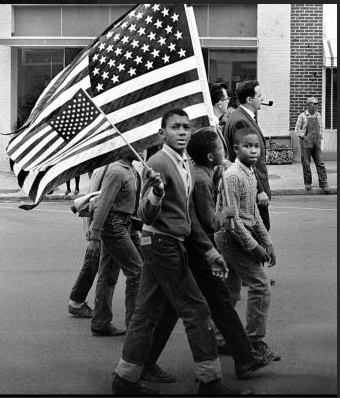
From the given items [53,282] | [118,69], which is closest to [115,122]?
[118,69]

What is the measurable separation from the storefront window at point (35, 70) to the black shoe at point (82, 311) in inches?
650

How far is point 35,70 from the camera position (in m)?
24.8

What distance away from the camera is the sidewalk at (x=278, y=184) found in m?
19.7

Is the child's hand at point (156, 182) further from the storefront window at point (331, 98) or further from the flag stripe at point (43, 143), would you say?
the storefront window at point (331, 98)

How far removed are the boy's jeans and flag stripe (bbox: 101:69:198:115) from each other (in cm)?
113

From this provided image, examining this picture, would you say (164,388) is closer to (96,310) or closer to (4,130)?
(96,310)

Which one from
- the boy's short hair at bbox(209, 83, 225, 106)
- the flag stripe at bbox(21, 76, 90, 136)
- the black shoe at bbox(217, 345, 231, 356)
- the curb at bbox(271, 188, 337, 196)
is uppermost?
the boy's short hair at bbox(209, 83, 225, 106)

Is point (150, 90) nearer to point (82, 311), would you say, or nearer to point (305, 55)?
point (82, 311)

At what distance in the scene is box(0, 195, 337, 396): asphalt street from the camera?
648 cm

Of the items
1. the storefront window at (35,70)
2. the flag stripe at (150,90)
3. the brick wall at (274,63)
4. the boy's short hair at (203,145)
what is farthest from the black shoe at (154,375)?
the storefront window at (35,70)

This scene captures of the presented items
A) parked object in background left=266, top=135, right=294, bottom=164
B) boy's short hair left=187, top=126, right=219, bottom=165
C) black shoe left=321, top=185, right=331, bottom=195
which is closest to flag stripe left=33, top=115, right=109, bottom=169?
boy's short hair left=187, top=126, right=219, bottom=165

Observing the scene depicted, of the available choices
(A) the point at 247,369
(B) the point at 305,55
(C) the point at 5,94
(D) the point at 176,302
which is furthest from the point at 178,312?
(C) the point at 5,94

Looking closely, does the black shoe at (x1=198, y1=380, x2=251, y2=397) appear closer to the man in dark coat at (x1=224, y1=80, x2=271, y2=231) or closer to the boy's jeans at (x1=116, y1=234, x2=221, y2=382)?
the boy's jeans at (x1=116, y1=234, x2=221, y2=382)

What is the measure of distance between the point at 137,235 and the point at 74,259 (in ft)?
12.4
